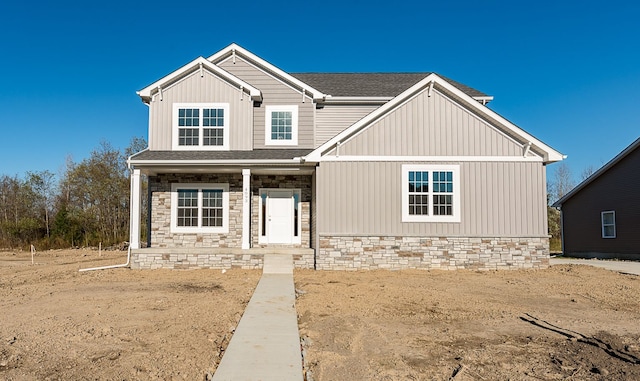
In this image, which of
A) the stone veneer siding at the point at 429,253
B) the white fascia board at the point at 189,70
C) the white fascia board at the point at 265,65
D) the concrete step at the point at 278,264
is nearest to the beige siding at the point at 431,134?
the stone veneer siding at the point at 429,253

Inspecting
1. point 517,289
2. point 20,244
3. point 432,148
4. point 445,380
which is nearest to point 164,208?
point 432,148

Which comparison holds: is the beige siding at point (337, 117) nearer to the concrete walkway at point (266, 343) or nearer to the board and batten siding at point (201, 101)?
the board and batten siding at point (201, 101)

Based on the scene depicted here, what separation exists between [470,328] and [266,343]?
10.4 feet

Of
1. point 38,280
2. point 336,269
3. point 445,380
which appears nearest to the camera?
point 445,380

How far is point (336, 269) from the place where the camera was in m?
13.3

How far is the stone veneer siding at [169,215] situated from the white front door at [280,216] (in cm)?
107

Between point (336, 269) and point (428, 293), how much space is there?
13.5 ft

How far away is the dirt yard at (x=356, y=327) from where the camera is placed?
477 centimetres

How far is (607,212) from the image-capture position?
20391 millimetres

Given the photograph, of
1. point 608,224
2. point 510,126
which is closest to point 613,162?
point 608,224

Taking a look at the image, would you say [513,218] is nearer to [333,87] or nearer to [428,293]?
[428,293]

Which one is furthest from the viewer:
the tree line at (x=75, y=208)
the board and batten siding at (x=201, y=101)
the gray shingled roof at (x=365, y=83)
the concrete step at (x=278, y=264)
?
the tree line at (x=75, y=208)

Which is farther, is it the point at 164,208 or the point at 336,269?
the point at 164,208

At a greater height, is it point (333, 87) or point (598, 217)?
point (333, 87)
